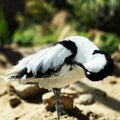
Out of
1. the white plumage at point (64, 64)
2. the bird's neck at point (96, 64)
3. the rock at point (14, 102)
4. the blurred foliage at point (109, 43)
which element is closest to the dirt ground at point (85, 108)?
the rock at point (14, 102)

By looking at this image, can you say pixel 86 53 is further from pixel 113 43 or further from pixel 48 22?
pixel 48 22

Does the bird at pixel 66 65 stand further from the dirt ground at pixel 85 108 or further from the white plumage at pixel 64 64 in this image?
the dirt ground at pixel 85 108

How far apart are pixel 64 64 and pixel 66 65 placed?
4 centimetres

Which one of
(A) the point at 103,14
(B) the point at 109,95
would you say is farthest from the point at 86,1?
(A) the point at 103,14

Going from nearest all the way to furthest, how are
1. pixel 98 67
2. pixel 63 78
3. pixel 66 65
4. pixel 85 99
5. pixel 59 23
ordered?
pixel 98 67 < pixel 66 65 < pixel 63 78 < pixel 85 99 < pixel 59 23

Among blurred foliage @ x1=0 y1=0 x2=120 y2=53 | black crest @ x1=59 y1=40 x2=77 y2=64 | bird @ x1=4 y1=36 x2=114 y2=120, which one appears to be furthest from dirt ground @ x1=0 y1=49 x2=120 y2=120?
blurred foliage @ x1=0 y1=0 x2=120 y2=53

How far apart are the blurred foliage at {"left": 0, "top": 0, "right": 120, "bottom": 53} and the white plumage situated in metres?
5.05

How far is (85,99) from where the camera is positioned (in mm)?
7742

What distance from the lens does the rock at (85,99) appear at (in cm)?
769

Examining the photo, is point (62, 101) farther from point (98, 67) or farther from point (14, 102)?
point (98, 67)

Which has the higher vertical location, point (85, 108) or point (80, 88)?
point (80, 88)

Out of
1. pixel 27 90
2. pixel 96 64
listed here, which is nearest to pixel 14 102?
pixel 27 90

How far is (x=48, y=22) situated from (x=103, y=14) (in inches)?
142

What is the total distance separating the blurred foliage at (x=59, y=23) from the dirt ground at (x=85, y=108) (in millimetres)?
2544
